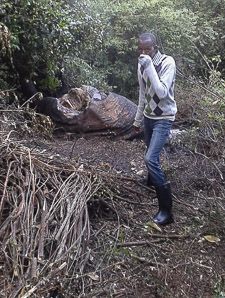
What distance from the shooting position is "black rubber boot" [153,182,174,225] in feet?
16.8

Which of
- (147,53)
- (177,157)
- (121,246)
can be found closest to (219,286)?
(121,246)

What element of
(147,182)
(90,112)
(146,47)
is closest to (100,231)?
(147,182)

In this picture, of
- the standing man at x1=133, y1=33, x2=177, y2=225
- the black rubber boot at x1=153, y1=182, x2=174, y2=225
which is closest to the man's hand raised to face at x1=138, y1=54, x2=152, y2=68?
the standing man at x1=133, y1=33, x2=177, y2=225

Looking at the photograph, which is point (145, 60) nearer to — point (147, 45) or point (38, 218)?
point (147, 45)

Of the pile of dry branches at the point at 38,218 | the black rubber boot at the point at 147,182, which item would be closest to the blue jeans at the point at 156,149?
the pile of dry branches at the point at 38,218

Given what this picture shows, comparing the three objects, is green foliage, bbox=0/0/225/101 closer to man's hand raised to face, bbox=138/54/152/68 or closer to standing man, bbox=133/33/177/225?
standing man, bbox=133/33/177/225

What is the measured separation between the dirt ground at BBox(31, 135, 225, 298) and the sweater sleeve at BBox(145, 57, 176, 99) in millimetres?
1088

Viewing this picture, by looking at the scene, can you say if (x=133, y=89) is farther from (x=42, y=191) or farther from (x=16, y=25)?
(x=42, y=191)

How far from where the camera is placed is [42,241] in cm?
407

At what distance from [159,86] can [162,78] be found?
13cm

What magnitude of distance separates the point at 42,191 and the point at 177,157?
298 cm

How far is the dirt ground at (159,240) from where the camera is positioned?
13.7 ft

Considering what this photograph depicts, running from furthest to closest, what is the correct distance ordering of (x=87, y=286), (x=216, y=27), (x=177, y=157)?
(x=216, y=27), (x=177, y=157), (x=87, y=286)

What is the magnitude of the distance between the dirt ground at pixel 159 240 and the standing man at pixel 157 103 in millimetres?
283
